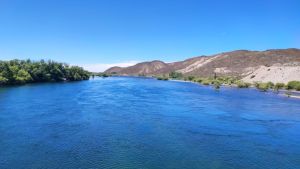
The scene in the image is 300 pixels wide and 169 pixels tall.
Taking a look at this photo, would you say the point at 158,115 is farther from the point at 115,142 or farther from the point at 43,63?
the point at 43,63

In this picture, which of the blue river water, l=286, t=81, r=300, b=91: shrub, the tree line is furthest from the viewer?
the tree line

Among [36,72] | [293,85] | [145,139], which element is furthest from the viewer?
[36,72]

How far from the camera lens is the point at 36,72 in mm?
94625

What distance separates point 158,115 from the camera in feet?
109

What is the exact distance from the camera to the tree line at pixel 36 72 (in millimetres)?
78188

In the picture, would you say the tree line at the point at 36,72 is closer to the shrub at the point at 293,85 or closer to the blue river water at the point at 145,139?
the blue river water at the point at 145,139

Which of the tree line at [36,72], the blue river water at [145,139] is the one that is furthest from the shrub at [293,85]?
the tree line at [36,72]

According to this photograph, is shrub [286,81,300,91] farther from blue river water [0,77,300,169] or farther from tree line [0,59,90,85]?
tree line [0,59,90,85]

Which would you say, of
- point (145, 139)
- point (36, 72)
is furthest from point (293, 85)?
point (36, 72)

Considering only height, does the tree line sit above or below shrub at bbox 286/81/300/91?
above

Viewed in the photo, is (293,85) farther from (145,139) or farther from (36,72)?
(36,72)

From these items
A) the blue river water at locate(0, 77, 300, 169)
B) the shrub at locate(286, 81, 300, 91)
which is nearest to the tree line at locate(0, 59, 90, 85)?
the blue river water at locate(0, 77, 300, 169)

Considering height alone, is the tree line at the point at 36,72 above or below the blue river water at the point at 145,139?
above

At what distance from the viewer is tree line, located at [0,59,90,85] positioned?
7819 cm
